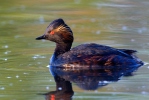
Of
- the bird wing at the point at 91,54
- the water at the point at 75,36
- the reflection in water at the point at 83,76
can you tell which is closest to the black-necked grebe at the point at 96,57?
the bird wing at the point at 91,54

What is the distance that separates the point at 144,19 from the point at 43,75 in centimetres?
791

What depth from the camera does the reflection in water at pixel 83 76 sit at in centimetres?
910

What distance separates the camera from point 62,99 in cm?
851

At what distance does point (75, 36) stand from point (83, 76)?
471 cm

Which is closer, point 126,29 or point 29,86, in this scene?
point 29,86

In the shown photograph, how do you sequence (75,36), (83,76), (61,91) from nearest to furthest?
1. (61,91)
2. (83,76)
3. (75,36)

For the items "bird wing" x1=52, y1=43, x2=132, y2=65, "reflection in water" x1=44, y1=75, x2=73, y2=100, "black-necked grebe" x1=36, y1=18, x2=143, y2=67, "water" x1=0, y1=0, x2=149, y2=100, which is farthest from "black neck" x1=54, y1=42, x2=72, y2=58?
"reflection in water" x1=44, y1=75, x2=73, y2=100

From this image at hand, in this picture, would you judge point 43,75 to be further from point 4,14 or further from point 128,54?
point 4,14

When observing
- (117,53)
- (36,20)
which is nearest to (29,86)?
(117,53)

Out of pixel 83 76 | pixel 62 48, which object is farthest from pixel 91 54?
pixel 62 48

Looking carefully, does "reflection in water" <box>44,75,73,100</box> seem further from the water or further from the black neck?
the black neck

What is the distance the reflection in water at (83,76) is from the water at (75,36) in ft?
0.46

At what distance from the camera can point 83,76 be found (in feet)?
34.2

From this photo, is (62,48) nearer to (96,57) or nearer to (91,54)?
(91,54)
